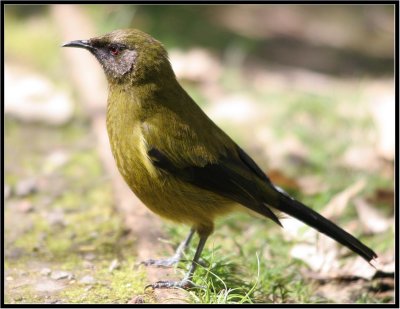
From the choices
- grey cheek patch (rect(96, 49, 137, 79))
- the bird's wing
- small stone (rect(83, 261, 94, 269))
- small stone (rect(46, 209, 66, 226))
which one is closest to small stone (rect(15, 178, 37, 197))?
small stone (rect(46, 209, 66, 226))

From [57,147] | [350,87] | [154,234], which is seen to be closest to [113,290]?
[154,234]

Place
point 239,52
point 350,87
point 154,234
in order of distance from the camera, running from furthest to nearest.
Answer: point 239,52 < point 350,87 < point 154,234

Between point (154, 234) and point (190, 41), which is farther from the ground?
point (190, 41)

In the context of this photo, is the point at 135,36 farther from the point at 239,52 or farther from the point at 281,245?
the point at 239,52

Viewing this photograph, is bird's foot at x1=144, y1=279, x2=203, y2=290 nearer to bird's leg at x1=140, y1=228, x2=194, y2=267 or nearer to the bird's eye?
bird's leg at x1=140, y1=228, x2=194, y2=267

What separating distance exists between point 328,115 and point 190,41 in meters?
2.83

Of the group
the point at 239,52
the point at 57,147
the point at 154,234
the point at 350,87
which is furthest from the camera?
the point at 239,52

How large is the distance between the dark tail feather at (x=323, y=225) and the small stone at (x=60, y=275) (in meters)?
1.50

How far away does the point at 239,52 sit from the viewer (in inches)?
396

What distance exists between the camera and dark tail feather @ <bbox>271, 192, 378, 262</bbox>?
477cm

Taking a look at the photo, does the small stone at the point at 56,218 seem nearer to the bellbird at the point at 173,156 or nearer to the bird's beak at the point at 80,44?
the bellbird at the point at 173,156

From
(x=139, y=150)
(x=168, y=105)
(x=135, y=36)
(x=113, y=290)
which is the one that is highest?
(x=135, y=36)

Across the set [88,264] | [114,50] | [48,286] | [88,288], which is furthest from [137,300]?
[114,50]

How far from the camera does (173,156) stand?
4711mm
